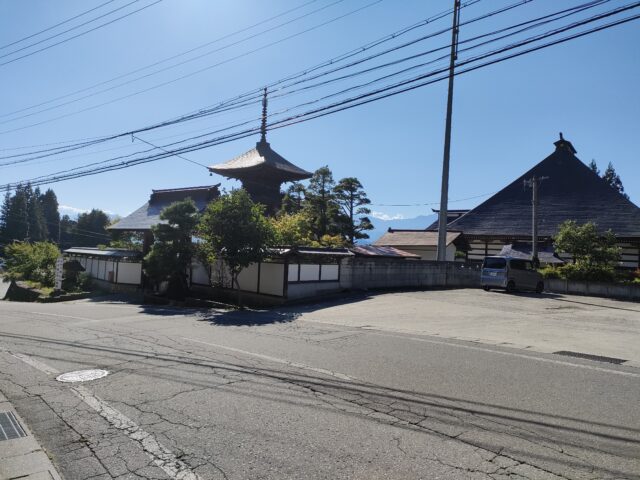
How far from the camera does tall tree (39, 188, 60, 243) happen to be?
90.4 metres

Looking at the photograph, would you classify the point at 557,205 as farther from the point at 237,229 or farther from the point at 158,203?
the point at 158,203

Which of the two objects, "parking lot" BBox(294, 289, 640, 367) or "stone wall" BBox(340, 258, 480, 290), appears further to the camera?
"stone wall" BBox(340, 258, 480, 290)

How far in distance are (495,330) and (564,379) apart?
502cm

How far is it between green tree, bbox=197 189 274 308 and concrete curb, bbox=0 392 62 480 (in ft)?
39.9

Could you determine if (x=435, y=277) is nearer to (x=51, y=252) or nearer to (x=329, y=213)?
(x=329, y=213)

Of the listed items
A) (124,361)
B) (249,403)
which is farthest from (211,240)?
(249,403)

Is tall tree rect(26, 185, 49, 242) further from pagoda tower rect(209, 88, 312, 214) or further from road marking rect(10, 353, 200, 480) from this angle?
road marking rect(10, 353, 200, 480)

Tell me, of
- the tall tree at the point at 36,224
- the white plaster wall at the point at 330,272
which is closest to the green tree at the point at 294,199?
the white plaster wall at the point at 330,272

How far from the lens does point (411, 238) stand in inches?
1415

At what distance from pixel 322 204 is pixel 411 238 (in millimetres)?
8171

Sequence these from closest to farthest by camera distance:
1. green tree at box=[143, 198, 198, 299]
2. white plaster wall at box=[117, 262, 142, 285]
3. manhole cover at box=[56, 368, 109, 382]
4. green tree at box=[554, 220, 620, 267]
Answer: manhole cover at box=[56, 368, 109, 382] < green tree at box=[143, 198, 198, 299] < green tree at box=[554, 220, 620, 267] < white plaster wall at box=[117, 262, 142, 285]

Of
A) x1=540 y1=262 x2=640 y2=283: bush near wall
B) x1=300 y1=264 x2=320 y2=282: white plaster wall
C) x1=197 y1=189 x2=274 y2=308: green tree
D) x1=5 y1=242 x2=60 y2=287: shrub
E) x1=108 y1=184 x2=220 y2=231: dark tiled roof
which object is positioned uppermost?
x1=108 y1=184 x2=220 y2=231: dark tiled roof

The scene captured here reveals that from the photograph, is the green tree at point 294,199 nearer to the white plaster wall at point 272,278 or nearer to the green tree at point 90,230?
the white plaster wall at point 272,278

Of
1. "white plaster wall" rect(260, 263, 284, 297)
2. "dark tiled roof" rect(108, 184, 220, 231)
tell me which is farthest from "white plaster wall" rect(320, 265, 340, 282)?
"dark tiled roof" rect(108, 184, 220, 231)
